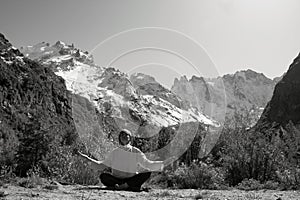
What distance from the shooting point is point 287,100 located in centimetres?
6694

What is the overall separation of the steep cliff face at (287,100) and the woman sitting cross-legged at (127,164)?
54.6 meters

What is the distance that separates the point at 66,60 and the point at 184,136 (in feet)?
610

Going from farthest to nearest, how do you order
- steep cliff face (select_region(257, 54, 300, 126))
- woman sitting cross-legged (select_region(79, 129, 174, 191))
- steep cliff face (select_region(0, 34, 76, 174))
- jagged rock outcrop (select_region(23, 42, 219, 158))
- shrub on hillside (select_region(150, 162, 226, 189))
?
steep cliff face (select_region(257, 54, 300, 126)), steep cliff face (select_region(0, 34, 76, 174)), jagged rock outcrop (select_region(23, 42, 219, 158)), shrub on hillside (select_region(150, 162, 226, 189)), woman sitting cross-legged (select_region(79, 129, 174, 191))

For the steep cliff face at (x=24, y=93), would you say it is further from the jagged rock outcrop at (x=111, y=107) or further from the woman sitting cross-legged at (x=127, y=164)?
the woman sitting cross-legged at (x=127, y=164)

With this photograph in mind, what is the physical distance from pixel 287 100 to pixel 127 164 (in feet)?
215

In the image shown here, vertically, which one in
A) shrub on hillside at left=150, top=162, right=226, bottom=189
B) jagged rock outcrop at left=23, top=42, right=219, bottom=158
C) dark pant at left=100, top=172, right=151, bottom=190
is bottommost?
dark pant at left=100, top=172, right=151, bottom=190

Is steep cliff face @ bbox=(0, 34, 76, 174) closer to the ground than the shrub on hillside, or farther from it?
farther from it

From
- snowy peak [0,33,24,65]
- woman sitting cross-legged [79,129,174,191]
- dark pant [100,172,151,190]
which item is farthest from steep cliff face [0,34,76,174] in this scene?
woman sitting cross-legged [79,129,174,191]

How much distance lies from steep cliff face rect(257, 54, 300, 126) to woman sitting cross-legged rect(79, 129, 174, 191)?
54.6 metres

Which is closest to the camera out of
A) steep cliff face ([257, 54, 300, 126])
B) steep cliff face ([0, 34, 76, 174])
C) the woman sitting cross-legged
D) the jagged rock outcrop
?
the woman sitting cross-legged

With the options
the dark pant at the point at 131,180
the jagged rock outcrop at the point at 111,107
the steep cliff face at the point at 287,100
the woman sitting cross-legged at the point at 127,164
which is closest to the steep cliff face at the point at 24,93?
the jagged rock outcrop at the point at 111,107

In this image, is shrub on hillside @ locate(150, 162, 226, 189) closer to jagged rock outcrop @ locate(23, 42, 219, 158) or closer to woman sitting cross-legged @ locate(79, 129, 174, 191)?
woman sitting cross-legged @ locate(79, 129, 174, 191)

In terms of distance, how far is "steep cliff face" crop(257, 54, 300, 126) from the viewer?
61369mm

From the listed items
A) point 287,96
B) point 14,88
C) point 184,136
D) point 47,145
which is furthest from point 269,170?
point 287,96
